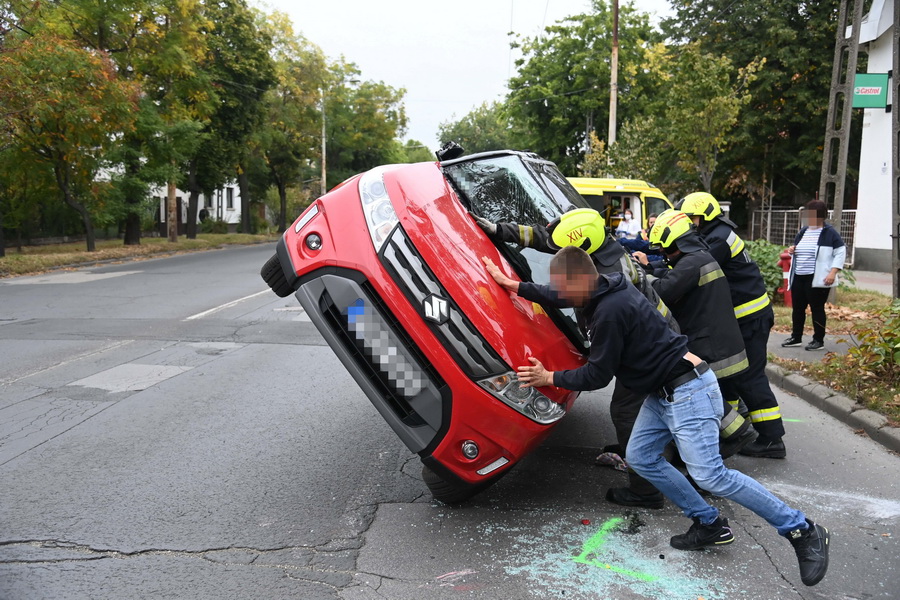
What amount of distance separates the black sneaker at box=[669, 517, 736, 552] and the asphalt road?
6 centimetres

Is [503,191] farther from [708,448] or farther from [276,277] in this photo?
[708,448]

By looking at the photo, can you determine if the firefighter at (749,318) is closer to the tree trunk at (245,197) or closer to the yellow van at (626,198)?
the yellow van at (626,198)

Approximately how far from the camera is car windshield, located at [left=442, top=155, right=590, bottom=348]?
163 inches

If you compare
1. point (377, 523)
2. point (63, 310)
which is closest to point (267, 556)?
point (377, 523)

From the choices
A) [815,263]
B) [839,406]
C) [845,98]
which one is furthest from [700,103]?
[839,406]

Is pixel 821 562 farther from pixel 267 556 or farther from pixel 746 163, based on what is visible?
pixel 746 163

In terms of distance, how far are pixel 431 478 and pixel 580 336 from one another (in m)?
1.11

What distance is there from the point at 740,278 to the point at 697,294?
856mm

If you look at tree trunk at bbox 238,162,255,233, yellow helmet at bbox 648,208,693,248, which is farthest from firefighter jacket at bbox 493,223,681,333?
tree trunk at bbox 238,162,255,233

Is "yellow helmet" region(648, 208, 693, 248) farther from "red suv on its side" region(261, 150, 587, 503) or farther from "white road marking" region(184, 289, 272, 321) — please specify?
"white road marking" region(184, 289, 272, 321)

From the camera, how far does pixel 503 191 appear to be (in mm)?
4547

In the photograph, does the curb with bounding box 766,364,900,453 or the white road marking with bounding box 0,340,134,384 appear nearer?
the curb with bounding box 766,364,900,453

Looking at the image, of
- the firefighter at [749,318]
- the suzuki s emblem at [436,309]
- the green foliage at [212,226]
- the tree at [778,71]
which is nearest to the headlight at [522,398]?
the suzuki s emblem at [436,309]

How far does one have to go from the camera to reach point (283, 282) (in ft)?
13.6
